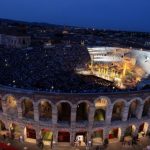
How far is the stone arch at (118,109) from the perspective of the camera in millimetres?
46737

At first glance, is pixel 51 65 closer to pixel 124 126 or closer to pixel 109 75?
pixel 109 75

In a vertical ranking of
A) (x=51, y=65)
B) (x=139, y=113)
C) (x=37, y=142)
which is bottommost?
(x=37, y=142)

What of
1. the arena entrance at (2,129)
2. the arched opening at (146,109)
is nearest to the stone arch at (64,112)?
the arena entrance at (2,129)

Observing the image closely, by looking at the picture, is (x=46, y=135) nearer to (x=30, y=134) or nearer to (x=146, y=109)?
(x=30, y=134)

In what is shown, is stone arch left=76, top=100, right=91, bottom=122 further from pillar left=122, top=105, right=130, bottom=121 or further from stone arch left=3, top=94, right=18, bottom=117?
stone arch left=3, top=94, right=18, bottom=117

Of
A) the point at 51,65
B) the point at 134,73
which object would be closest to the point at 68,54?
the point at 51,65

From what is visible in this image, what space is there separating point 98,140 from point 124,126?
4630mm

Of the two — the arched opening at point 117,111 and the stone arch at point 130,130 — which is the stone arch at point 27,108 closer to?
the arched opening at point 117,111

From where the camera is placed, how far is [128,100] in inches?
1821

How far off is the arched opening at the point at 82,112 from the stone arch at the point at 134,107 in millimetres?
6944

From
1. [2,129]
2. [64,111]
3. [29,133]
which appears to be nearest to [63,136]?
[64,111]

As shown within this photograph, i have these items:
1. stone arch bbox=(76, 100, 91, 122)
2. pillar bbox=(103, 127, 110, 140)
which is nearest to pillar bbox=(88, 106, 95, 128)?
stone arch bbox=(76, 100, 91, 122)

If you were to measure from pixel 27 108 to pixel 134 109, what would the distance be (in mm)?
17391

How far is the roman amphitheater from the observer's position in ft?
146
